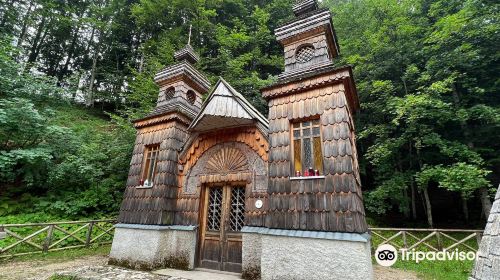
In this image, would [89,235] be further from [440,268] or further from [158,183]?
[440,268]

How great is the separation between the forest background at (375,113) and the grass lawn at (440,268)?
3146 mm

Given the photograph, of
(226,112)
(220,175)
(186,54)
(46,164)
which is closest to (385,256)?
(220,175)

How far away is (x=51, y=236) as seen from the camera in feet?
28.5

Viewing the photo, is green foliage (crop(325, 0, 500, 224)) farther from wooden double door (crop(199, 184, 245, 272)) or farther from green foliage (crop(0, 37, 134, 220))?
green foliage (crop(0, 37, 134, 220))

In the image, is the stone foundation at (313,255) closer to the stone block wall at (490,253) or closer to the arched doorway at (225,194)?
the arched doorway at (225,194)

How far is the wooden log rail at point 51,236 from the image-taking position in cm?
800

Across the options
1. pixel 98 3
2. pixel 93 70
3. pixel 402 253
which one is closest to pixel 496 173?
pixel 402 253

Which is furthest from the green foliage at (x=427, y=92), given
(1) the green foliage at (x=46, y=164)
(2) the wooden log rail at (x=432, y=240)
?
(1) the green foliage at (x=46, y=164)

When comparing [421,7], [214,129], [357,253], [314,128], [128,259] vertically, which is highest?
Answer: [421,7]

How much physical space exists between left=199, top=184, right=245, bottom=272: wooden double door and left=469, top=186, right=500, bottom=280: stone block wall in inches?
202

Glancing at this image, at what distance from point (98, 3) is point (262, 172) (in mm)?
29680

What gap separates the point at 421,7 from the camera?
15.0 m

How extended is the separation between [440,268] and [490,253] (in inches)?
277

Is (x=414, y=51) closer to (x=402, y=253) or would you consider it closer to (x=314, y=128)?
(x=402, y=253)
